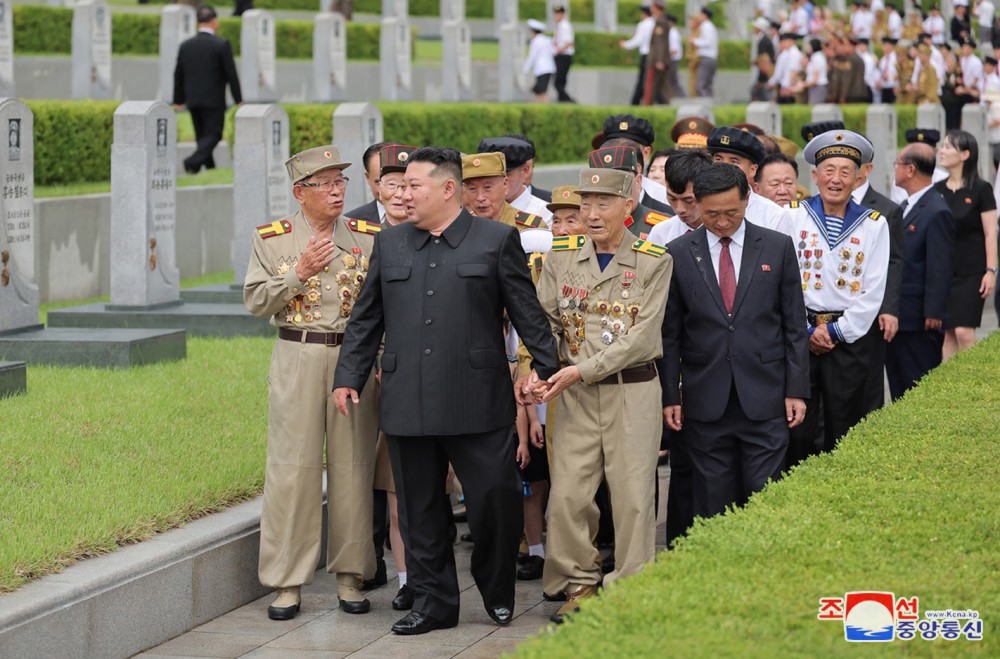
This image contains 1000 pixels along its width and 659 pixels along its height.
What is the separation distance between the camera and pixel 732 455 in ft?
24.0

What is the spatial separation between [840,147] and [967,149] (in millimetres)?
3142

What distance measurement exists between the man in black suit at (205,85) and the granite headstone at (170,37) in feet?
11.4

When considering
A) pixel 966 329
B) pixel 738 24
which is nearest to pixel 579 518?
pixel 966 329

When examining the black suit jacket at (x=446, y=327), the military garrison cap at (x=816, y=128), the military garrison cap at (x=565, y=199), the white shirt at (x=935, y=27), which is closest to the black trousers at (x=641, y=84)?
the white shirt at (x=935, y=27)

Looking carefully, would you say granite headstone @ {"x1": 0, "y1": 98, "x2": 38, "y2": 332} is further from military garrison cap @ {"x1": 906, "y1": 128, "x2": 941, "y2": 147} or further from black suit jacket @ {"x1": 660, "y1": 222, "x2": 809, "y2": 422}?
military garrison cap @ {"x1": 906, "y1": 128, "x2": 941, "y2": 147}

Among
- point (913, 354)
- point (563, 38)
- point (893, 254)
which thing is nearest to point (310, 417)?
point (893, 254)

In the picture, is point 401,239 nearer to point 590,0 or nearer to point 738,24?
point 590,0

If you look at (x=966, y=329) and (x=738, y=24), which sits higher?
(x=738, y=24)

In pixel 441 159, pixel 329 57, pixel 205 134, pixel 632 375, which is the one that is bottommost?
pixel 632 375

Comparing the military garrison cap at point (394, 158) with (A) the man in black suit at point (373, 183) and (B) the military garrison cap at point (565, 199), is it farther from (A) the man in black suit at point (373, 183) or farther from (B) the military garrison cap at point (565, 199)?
(B) the military garrison cap at point (565, 199)

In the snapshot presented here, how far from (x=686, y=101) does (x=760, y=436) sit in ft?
72.8

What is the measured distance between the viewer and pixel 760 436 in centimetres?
722

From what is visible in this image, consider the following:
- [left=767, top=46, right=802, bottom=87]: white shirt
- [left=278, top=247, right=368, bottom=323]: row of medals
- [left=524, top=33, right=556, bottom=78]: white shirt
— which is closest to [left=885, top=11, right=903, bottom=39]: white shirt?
[left=767, top=46, right=802, bottom=87]: white shirt

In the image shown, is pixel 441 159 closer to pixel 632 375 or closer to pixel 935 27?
pixel 632 375
